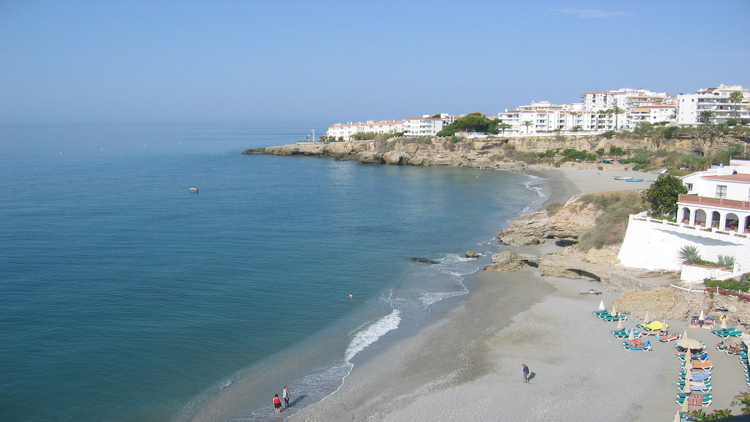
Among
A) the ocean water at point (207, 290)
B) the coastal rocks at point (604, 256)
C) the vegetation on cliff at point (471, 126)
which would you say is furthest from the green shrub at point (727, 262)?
the vegetation on cliff at point (471, 126)

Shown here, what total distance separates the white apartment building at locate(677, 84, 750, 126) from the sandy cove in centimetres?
8258

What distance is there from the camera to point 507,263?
107 feet

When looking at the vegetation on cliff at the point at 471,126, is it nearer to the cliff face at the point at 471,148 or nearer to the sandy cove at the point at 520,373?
the cliff face at the point at 471,148

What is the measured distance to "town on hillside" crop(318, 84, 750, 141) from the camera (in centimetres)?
9219

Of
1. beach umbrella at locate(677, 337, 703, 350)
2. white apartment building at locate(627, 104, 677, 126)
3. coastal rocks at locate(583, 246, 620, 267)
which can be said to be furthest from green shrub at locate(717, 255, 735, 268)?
white apartment building at locate(627, 104, 677, 126)

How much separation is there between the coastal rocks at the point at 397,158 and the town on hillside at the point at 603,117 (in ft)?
46.8

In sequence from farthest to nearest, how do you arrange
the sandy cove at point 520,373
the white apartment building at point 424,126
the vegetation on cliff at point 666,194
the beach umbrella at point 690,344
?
the white apartment building at point 424,126
the vegetation on cliff at point 666,194
the beach umbrella at point 690,344
the sandy cove at point 520,373

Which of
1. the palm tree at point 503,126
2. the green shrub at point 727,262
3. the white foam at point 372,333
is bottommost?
the white foam at point 372,333

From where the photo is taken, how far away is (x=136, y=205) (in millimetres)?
52562

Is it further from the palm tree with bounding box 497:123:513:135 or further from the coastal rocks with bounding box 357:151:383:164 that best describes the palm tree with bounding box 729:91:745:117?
the coastal rocks with bounding box 357:151:383:164

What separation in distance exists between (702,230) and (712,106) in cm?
8347

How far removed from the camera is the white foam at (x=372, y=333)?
22141 millimetres

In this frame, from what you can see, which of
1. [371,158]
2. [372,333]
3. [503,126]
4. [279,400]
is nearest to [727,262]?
[372,333]

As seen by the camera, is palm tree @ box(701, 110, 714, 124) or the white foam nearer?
the white foam
